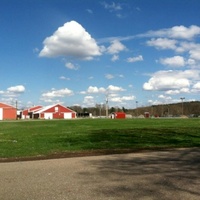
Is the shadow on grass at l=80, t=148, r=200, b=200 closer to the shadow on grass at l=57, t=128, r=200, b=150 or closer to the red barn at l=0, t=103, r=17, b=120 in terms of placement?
the shadow on grass at l=57, t=128, r=200, b=150

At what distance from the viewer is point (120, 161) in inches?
479

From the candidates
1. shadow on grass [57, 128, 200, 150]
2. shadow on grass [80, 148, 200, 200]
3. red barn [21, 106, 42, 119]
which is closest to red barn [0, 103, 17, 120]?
red barn [21, 106, 42, 119]

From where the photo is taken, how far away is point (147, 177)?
905 centimetres

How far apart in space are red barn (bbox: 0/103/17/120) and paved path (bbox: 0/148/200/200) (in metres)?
100.0

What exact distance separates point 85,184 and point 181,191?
2.23 metres

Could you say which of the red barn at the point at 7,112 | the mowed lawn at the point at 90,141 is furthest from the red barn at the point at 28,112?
the mowed lawn at the point at 90,141

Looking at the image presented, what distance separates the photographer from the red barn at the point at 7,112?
10919 centimetres

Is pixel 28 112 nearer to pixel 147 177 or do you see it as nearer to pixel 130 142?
pixel 130 142

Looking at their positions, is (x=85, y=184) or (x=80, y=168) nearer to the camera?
(x=85, y=184)

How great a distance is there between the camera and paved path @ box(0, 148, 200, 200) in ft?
24.6

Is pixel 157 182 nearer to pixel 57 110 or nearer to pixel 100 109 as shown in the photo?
pixel 57 110

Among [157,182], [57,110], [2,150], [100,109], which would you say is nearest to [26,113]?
[57,110]

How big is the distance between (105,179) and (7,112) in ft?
346

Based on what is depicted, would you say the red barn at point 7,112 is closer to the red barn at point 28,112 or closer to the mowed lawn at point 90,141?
the red barn at point 28,112
